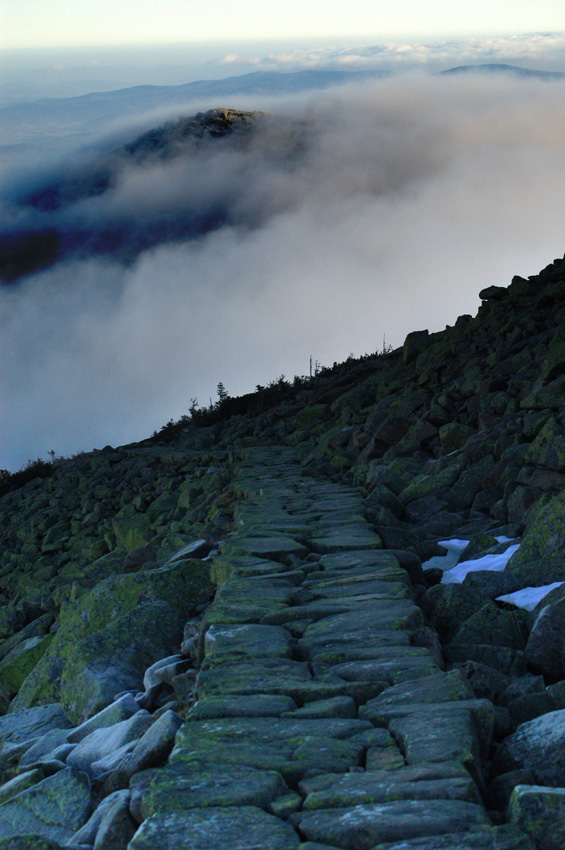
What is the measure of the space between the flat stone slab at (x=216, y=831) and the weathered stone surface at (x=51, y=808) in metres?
1.07

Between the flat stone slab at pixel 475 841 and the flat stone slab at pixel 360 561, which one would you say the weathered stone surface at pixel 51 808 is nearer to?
the flat stone slab at pixel 475 841

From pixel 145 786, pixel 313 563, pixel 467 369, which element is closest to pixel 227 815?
pixel 145 786

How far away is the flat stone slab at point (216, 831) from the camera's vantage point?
234 centimetres

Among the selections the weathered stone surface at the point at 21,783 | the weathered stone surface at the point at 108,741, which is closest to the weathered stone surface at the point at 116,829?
the weathered stone surface at the point at 108,741

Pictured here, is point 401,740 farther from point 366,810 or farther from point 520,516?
point 520,516

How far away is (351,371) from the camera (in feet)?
68.7

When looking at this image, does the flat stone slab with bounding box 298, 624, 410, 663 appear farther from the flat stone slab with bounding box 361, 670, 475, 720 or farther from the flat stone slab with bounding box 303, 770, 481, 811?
the flat stone slab with bounding box 303, 770, 481, 811

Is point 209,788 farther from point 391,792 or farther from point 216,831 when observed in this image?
point 391,792

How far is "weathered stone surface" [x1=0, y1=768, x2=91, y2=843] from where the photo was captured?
11.1ft

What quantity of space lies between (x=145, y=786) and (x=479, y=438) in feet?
21.6

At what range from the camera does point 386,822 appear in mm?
2350

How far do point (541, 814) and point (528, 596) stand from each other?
2664mm

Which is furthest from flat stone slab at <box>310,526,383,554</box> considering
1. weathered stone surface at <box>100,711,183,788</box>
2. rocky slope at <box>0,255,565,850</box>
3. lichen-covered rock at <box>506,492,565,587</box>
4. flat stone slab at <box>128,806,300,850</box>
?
flat stone slab at <box>128,806,300,850</box>

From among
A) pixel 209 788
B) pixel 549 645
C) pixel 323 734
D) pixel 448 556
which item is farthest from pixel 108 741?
pixel 448 556
